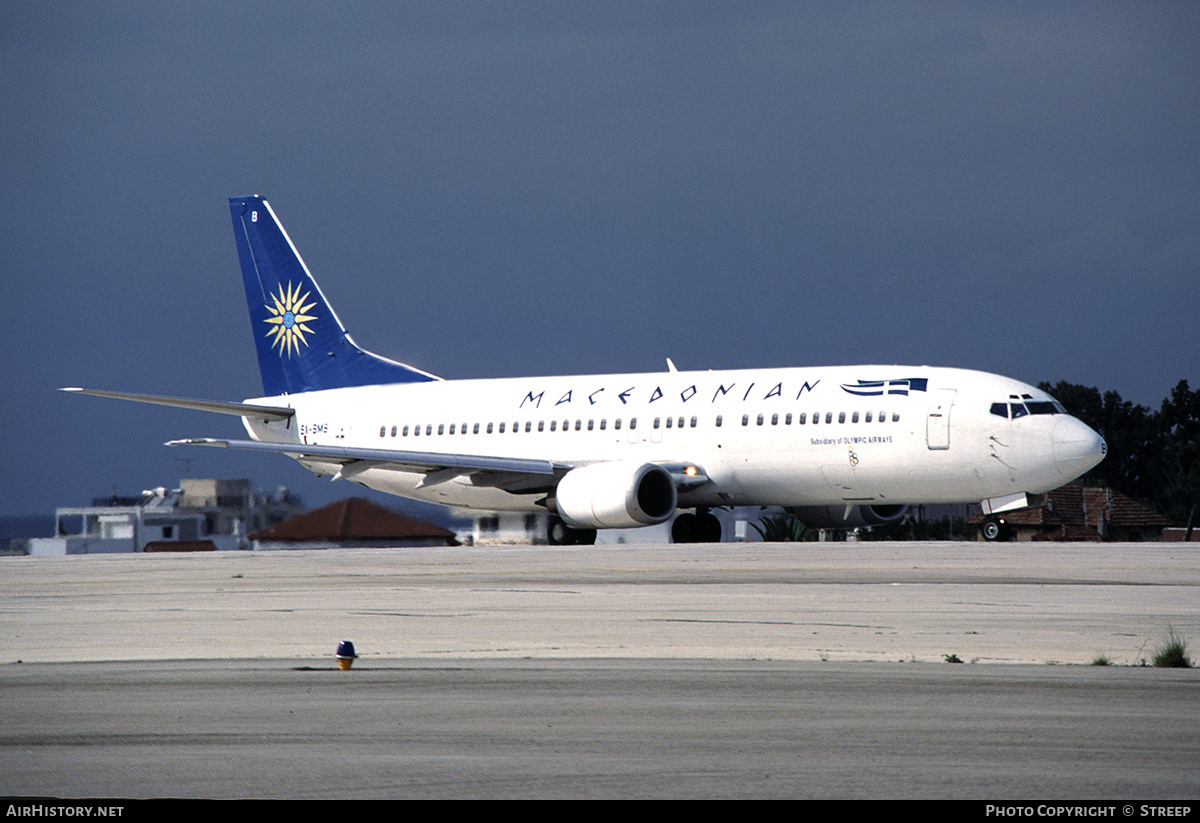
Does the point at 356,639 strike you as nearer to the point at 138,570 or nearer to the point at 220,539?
the point at 138,570

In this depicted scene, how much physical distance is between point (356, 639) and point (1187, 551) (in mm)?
15295

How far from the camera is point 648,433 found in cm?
3266

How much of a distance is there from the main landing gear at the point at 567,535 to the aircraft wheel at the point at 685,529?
73.4 inches

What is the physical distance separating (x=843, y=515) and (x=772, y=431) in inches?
155

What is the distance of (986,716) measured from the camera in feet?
25.8

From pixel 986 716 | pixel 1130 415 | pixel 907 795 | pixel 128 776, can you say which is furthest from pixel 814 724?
pixel 1130 415

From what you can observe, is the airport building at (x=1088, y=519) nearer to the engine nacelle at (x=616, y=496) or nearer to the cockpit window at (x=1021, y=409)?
the engine nacelle at (x=616, y=496)

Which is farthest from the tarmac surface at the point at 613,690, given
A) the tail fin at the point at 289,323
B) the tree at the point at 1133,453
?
the tree at the point at 1133,453

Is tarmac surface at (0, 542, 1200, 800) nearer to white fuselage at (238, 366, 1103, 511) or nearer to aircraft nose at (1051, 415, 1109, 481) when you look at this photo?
aircraft nose at (1051, 415, 1109, 481)

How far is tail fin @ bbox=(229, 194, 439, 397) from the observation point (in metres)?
39.6

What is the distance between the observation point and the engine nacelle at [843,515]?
33625 millimetres

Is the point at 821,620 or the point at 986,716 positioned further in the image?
the point at 821,620
